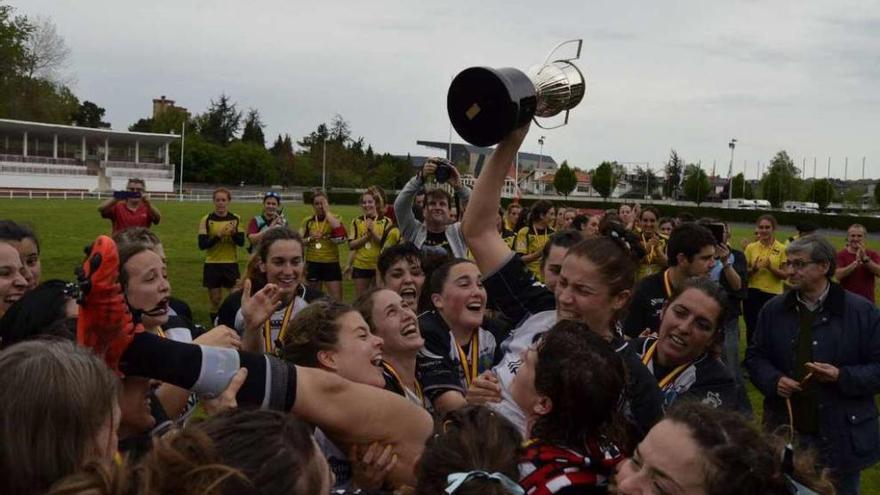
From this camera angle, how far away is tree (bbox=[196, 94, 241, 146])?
115 metres

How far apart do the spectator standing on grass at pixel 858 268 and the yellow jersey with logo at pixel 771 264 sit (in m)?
0.80

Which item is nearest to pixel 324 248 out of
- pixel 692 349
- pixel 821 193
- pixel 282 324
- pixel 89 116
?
pixel 282 324

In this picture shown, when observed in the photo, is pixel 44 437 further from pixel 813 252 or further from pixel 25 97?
pixel 25 97

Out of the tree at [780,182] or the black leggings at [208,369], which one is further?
the tree at [780,182]

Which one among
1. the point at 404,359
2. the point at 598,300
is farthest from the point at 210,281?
the point at 598,300

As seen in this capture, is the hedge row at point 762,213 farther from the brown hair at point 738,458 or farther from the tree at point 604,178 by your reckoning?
the brown hair at point 738,458

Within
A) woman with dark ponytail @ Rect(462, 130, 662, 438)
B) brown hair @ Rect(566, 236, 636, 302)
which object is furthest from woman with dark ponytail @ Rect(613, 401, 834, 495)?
brown hair @ Rect(566, 236, 636, 302)

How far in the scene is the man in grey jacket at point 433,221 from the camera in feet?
27.0

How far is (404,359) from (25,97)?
94085 millimetres

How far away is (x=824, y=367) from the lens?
15.8 feet

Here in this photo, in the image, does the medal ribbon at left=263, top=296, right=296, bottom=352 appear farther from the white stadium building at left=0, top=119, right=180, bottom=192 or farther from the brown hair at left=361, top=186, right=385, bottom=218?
the white stadium building at left=0, top=119, right=180, bottom=192

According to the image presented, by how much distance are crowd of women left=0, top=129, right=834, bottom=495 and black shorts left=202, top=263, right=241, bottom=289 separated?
8.23m

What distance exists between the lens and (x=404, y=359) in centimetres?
392

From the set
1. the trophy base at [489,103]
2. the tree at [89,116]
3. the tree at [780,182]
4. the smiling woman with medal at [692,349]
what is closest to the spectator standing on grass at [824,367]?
the smiling woman with medal at [692,349]
